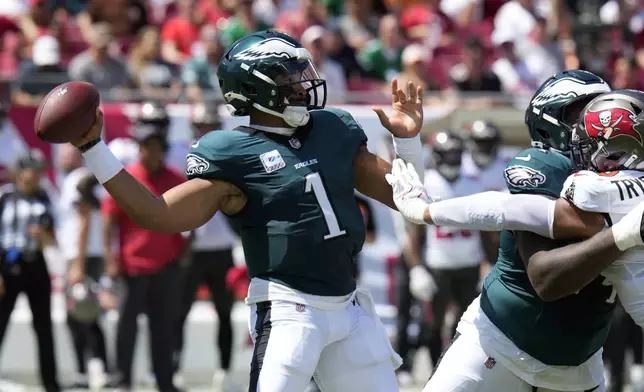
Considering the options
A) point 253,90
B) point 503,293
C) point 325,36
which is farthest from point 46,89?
point 503,293

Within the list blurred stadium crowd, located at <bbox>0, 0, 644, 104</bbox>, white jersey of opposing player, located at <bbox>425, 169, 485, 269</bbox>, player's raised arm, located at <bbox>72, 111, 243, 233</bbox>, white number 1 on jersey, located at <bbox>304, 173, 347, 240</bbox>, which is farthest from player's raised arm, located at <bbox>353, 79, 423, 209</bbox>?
blurred stadium crowd, located at <bbox>0, 0, 644, 104</bbox>

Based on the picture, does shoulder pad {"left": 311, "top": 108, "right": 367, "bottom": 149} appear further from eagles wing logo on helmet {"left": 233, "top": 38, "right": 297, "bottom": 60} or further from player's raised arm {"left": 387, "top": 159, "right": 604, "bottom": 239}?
player's raised arm {"left": 387, "top": 159, "right": 604, "bottom": 239}

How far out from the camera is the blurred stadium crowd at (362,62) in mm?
7965

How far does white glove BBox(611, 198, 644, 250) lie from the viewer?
333 centimetres

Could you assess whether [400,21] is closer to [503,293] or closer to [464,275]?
[464,275]

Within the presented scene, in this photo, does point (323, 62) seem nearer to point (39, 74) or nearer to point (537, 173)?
point (39, 74)

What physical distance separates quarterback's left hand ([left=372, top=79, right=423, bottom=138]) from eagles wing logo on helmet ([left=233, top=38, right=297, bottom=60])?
0.36 metres

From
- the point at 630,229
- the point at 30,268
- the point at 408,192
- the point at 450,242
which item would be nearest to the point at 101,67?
the point at 30,268

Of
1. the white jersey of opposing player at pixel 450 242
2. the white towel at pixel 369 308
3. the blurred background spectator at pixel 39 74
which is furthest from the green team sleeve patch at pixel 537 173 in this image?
the blurred background spectator at pixel 39 74

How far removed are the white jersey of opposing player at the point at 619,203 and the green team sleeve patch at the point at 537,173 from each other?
6.4 inches

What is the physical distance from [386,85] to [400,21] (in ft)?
4.22

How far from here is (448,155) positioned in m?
7.96

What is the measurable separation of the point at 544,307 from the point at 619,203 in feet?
1.85

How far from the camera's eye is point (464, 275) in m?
7.89
